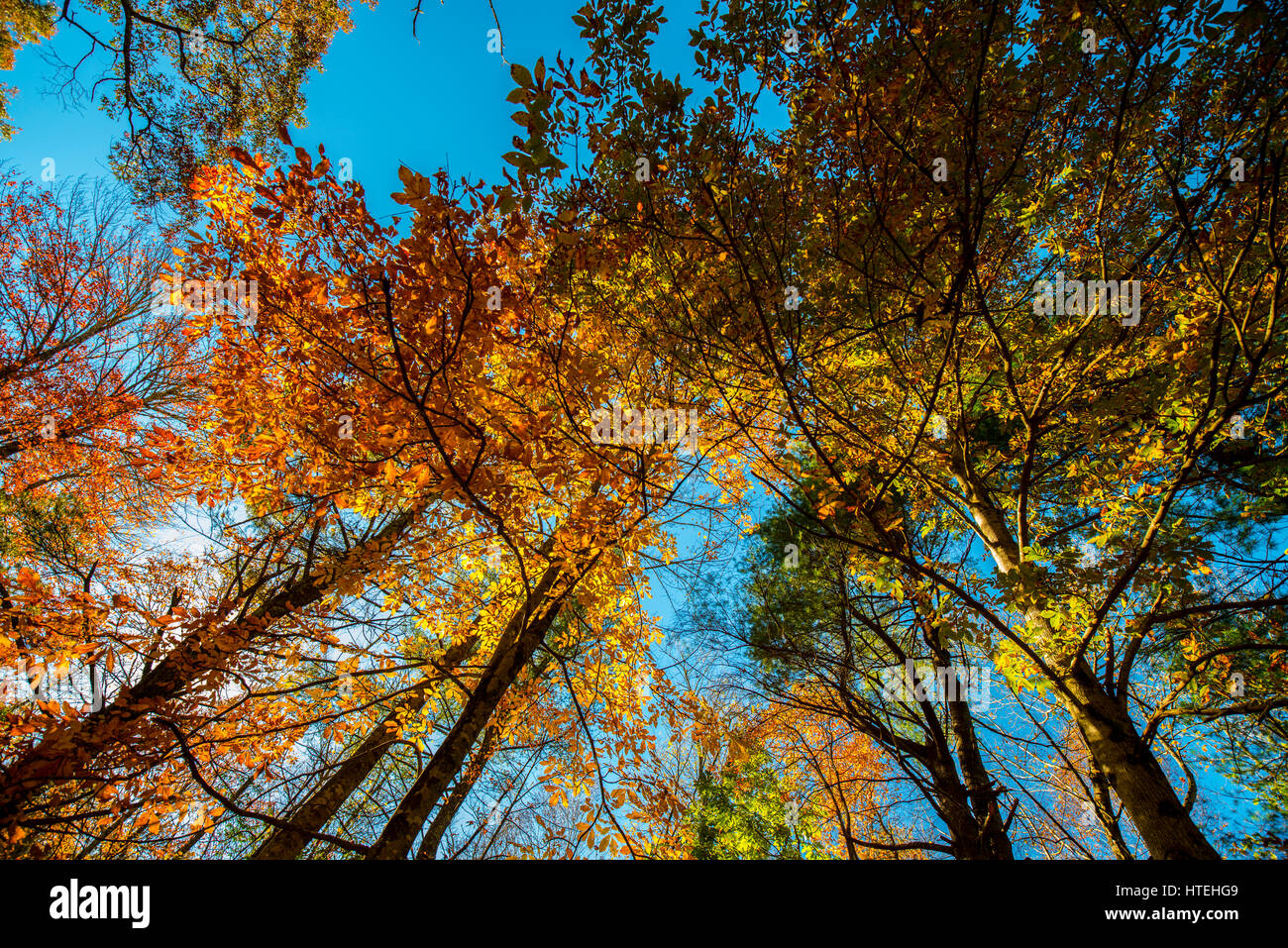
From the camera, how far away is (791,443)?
173 inches

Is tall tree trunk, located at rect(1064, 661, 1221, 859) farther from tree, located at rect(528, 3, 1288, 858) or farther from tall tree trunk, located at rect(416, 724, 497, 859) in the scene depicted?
tall tree trunk, located at rect(416, 724, 497, 859)

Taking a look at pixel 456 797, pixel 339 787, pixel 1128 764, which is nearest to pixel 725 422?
pixel 1128 764

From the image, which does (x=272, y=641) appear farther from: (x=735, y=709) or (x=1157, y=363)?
(x=1157, y=363)

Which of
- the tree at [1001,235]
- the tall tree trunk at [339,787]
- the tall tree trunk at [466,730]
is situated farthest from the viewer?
the tall tree trunk at [339,787]

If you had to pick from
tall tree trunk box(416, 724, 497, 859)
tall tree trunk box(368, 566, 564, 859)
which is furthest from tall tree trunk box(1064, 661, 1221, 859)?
tall tree trunk box(416, 724, 497, 859)

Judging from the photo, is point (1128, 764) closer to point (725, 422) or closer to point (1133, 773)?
point (1133, 773)

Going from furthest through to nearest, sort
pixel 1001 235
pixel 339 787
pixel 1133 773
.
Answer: pixel 339 787
pixel 1001 235
pixel 1133 773

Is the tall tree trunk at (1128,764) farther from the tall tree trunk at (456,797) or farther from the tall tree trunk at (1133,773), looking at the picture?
the tall tree trunk at (456,797)

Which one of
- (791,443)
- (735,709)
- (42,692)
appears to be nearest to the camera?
(791,443)

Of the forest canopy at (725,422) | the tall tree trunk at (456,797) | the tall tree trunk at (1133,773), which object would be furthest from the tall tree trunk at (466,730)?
the tall tree trunk at (1133,773)

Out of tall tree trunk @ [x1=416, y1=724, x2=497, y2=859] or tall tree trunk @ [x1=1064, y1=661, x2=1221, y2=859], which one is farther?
tall tree trunk @ [x1=416, y1=724, x2=497, y2=859]

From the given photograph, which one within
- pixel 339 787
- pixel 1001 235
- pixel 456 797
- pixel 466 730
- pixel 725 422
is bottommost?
pixel 456 797
